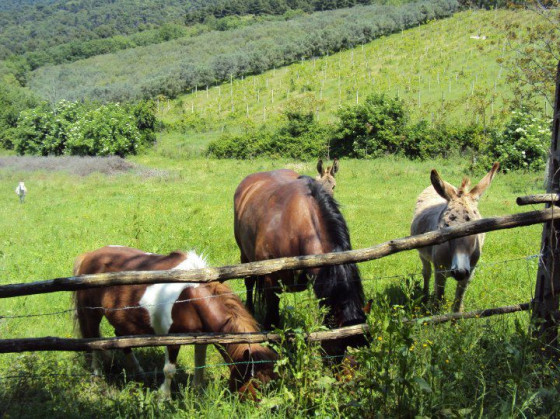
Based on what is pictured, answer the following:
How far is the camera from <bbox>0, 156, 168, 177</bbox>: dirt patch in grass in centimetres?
2756

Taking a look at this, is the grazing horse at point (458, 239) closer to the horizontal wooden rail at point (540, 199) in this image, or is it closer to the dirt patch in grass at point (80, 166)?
the horizontal wooden rail at point (540, 199)

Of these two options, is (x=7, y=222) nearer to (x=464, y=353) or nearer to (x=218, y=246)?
(x=218, y=246)

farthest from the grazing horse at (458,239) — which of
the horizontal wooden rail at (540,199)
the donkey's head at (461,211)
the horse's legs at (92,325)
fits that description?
the horse's legs at (92,325)

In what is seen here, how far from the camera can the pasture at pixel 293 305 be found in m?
3.35

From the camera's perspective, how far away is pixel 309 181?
5828 mm

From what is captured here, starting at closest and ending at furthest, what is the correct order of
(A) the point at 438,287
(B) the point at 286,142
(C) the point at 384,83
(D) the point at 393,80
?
(A) the point at 438,287, (B) the point at 286,142, (C) the point at 384,83, (D) the point at 393,80

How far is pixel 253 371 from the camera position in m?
3.82

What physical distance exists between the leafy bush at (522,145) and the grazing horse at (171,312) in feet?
64.3

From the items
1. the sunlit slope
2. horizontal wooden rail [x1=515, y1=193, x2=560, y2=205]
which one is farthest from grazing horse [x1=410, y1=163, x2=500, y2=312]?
the sunlit slope

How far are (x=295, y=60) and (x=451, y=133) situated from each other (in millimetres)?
47865

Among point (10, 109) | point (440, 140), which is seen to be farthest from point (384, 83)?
point (10, 109)

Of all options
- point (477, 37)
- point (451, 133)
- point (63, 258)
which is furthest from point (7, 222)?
point (477, 37)

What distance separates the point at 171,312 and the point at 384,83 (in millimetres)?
47690

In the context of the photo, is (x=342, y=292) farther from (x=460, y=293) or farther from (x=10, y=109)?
(x=10, y=109)
